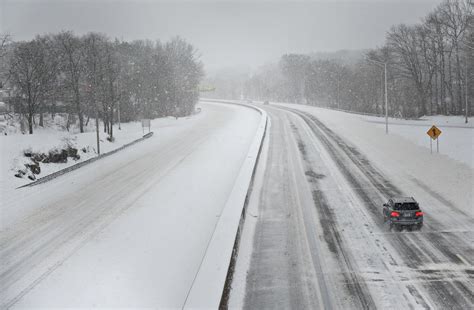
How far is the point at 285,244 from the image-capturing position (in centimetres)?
1731

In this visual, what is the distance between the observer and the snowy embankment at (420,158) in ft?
82.2

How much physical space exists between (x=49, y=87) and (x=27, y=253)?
42533mm

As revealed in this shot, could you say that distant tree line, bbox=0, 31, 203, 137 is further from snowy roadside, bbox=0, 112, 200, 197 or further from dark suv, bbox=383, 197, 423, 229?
dark suv, bbox=383, 197, 423, 229

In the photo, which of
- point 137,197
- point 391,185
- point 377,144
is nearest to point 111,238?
point 137,197

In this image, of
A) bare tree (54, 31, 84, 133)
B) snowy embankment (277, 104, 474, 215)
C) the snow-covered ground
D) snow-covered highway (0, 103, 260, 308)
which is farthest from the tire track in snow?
bare tree (54, 31, 84, 133)

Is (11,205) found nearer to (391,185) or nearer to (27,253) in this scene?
(27,253)

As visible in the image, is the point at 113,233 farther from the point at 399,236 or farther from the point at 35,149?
the point at 35,149

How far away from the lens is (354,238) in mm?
17766

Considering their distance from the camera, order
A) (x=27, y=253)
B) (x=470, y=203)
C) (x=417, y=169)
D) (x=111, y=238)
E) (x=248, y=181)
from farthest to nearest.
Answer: (x=417, y=169)
(x=248, y=181)
(x=470, y=203)
(x=111, y=238)
(x=27, y=253)

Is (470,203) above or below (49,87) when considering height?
below

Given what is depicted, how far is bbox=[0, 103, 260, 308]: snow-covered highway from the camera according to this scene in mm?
13484

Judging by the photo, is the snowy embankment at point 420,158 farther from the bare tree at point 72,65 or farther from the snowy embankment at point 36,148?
the bare tree at point 72,65

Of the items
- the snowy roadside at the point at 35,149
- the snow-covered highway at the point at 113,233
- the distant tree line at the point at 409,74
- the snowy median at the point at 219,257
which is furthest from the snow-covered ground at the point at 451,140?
the snowy roadside at the point at 35,149

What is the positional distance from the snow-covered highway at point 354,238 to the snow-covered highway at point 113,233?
2426 millimetres
